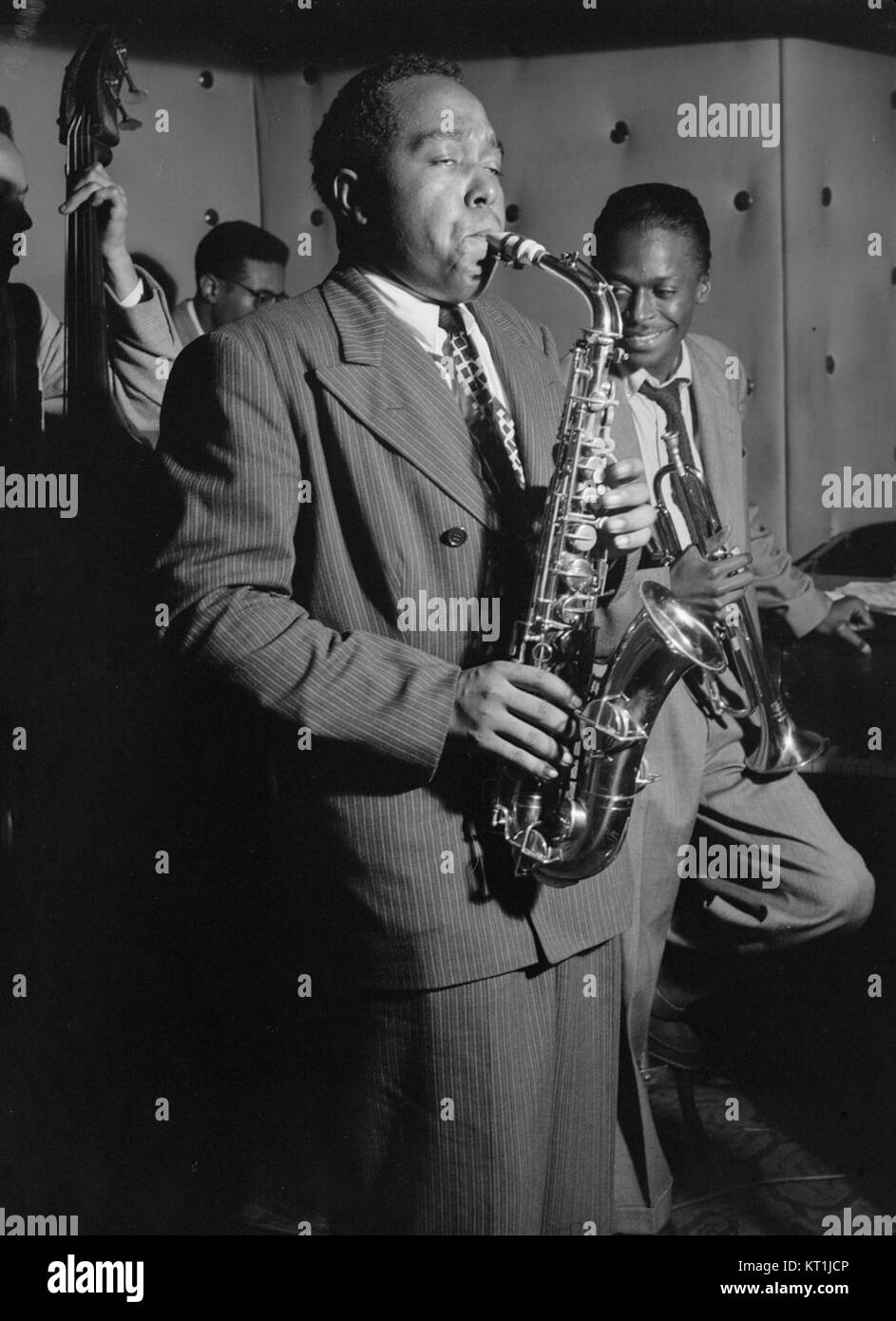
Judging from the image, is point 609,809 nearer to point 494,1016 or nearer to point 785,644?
point 494,1016

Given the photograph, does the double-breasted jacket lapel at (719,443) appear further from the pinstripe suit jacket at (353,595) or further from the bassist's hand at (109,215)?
the bassist's hand at (109,215)

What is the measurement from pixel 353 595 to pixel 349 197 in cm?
69

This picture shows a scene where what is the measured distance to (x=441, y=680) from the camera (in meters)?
1.79

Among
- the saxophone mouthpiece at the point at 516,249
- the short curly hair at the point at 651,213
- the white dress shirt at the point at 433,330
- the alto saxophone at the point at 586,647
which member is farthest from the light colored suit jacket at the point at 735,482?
the saxophone mouthpiece at the point at 516,249

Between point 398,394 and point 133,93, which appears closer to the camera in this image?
point 398,394

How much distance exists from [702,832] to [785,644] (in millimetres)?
508

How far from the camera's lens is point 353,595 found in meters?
1.87

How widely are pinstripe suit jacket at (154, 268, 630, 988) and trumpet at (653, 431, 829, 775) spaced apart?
0.80 m

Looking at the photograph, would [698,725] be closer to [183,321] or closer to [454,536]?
[454,536]

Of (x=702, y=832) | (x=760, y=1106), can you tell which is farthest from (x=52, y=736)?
(x=760, y=1106)

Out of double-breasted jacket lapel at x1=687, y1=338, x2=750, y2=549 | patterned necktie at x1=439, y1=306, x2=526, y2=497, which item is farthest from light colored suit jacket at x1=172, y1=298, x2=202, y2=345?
double-breasted jacket lapel at x1=687, y1=338, x2=750, y2=549

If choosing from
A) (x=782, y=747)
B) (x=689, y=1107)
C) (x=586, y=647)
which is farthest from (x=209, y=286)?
(x=689, y=1107)
